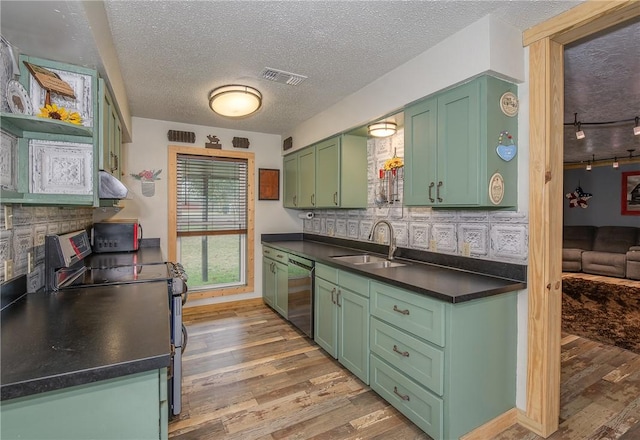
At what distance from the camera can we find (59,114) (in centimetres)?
151

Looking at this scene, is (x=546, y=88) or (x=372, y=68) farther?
(x=372, y=68)

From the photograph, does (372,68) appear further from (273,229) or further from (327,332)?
(273,229)

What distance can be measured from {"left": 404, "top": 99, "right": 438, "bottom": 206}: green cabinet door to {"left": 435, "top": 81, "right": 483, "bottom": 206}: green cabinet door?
0.05 meters

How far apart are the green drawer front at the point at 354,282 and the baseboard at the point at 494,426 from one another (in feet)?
3.21

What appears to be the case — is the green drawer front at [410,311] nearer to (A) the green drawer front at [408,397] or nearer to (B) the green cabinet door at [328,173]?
(A) the green drawer front at [408,397]

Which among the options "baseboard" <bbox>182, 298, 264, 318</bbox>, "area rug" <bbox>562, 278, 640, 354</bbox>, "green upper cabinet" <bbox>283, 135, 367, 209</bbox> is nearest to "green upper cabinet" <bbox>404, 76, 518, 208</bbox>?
"green upper cabinet" <bbox>283, 135, 367, 209</bbox>

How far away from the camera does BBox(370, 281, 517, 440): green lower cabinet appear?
1.77m

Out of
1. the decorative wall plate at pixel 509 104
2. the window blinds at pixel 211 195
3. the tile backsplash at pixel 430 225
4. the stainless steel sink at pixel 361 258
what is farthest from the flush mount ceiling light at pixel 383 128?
the window blinds at pixel 211 195

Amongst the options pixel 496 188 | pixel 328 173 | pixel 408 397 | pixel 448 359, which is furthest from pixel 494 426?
pixel 328 173

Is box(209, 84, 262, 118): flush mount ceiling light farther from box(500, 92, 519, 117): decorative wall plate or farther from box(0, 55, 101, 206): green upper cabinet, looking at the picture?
box(500, 92, 519, 117): decorative wall plate

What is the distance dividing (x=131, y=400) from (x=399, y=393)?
160 centimetres

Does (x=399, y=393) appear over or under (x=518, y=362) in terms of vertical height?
under

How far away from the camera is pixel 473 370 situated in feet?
6.07

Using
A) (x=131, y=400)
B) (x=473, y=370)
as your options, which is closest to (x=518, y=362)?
(x=473, y=370)
